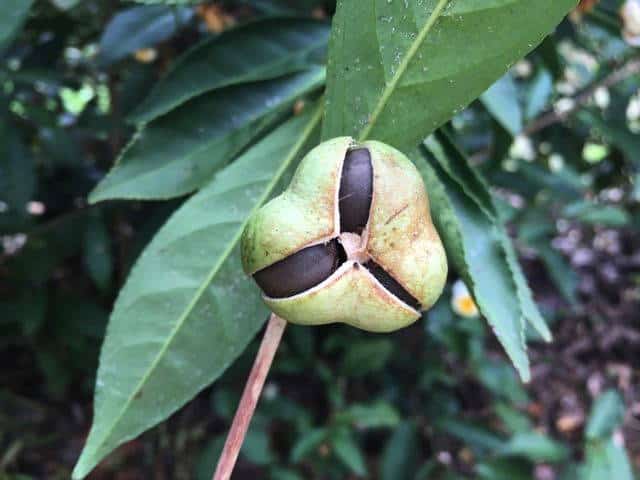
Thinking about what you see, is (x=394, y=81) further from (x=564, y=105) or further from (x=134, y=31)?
(x=564, y=105)

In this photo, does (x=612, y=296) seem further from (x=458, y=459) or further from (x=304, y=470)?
(x=304, y=470)

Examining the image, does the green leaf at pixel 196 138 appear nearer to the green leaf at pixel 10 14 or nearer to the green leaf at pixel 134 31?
the green leaf at pixel 10 14

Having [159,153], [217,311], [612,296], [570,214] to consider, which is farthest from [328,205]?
[612,296]

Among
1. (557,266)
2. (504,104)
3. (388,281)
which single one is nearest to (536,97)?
(557,266)

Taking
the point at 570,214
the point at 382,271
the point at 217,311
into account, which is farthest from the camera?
the point at 570,214

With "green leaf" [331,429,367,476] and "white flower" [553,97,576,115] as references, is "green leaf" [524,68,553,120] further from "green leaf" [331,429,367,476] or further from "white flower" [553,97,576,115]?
"green leaf" [331,429,367,476]

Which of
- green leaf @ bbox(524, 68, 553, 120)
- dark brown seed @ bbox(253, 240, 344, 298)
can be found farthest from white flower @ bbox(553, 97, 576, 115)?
dark brown seed @ bbox(253, 240, 344, 298)

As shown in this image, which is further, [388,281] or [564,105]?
[564,105]
